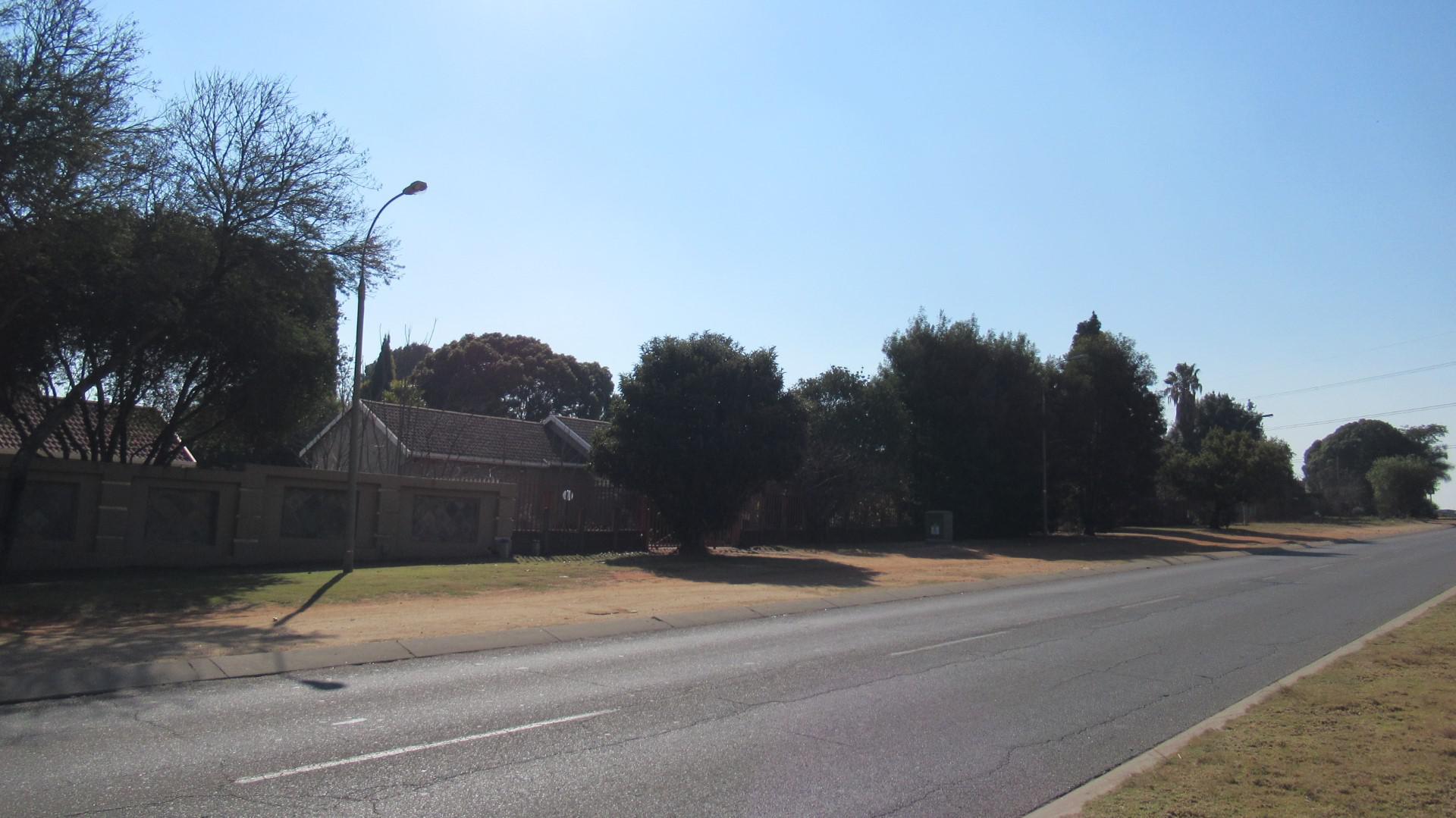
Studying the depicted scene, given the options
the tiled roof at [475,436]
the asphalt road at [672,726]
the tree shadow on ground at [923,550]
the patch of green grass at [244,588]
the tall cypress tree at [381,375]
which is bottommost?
the asphalt road at [672,726]

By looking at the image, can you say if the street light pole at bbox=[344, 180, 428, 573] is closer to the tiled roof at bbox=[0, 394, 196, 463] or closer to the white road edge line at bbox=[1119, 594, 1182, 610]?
the tiled roof at bbox=[0, 394, 196, 463]

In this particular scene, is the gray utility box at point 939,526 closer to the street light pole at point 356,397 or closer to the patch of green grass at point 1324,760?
the street light pole at point 356,397

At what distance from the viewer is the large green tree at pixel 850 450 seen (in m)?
36.1

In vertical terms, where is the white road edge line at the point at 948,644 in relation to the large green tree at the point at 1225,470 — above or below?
below

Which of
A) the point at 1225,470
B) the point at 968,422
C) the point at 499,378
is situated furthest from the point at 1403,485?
the point at 499,378

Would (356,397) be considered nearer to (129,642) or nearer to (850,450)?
(129,642)

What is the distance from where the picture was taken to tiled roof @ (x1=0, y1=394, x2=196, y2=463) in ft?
72.0

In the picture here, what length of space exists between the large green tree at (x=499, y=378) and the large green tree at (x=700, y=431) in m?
37.4

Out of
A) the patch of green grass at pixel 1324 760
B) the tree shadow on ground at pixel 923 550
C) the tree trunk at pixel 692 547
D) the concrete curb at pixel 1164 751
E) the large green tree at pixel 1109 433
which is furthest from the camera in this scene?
the large green tree at pixel 1109 433

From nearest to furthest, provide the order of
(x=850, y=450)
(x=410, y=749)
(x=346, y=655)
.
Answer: (x=410, y=749) → (x=346, y=655) → (x=850, y=450)

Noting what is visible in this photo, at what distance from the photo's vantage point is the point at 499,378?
216 feet

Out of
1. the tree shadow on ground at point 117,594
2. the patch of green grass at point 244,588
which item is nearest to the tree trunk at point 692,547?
the patch of green grass at point 244,588

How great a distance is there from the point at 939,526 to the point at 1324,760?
3212 cm

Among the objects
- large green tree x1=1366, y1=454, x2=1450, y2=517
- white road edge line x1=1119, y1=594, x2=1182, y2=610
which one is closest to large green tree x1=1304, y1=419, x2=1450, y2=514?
large green tree x1=1366, y1=454, x2=1450, y2=517
